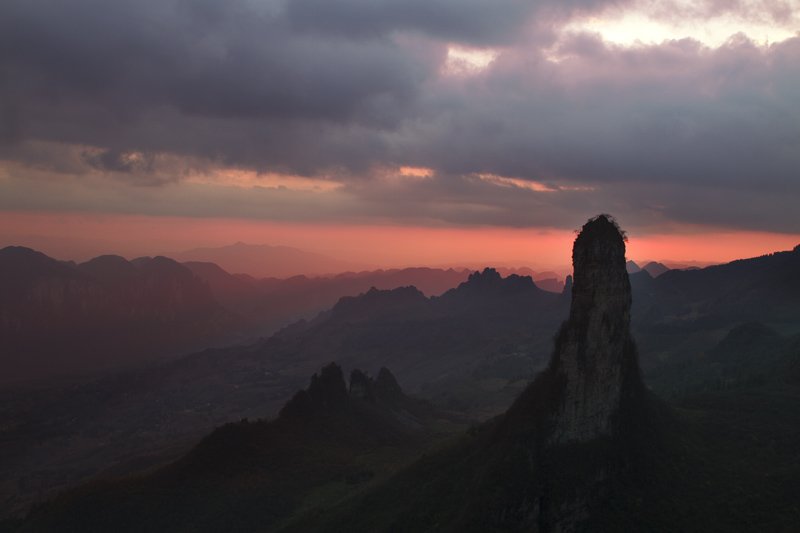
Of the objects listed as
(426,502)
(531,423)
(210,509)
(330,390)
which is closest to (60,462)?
Answer: (330,390)

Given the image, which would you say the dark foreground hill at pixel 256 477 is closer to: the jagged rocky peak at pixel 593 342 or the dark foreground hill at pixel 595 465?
the dark foreground hill at pixel 595 465

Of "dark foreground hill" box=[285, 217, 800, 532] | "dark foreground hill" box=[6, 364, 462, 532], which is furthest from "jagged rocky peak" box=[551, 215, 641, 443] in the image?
"dark foreground hill" box=[6, 364, 462, 532]

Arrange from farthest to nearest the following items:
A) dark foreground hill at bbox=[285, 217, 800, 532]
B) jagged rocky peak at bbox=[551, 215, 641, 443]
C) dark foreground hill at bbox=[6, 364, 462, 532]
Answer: dark foreground hill at bbox=[6, 364, 462, 532]
jagged rocky peak at bbox=[551, 215, 641, 443]
dark foreground hill at bbox=[285, 217, 800, 532]

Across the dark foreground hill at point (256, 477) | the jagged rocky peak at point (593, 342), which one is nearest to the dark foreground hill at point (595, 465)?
the jagged rocky peak at point (593, 342)

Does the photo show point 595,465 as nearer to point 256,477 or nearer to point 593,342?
point 593,342

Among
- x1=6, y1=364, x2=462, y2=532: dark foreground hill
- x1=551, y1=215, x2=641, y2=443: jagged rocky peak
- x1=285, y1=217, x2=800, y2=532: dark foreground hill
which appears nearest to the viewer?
x1=285, y1=217, x2=800, y2=532: dark foreground hill

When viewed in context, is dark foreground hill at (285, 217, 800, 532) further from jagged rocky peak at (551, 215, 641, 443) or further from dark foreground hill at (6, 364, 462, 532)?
dark foreground hill at (6, 364, 462, 532)

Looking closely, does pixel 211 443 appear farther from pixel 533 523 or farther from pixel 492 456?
pixel 533 523

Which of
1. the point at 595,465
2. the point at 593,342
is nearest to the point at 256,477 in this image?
the point at 595,465
